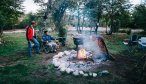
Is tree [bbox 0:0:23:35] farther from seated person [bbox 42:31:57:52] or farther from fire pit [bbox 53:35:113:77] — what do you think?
fire pit [bbox 53:35:113:77]

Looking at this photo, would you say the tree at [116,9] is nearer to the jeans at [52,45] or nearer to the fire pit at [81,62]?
the jeans at [52,45]

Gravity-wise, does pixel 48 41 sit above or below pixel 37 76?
above

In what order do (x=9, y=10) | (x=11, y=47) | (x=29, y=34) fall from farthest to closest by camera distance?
(x=9, y=10)
(x=11, y=47)
(x=29, y=34)

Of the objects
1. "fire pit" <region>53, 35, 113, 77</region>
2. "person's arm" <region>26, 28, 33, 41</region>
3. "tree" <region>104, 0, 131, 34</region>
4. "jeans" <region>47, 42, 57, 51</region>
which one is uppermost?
"tree" <region>104, 0, 131, 34</region>

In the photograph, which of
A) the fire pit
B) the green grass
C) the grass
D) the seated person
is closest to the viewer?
the grass

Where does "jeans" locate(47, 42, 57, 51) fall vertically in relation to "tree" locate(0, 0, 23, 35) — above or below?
below

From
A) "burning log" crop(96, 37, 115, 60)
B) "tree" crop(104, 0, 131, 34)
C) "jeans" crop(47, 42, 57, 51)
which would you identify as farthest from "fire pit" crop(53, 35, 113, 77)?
"tree" crop(104, 0, 131, 34)

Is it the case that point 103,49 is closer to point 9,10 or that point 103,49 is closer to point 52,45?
point 52,45

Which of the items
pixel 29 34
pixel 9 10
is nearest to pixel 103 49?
pixel 29 34

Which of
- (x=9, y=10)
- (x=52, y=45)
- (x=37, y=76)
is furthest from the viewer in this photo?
→ (x=9, y=10)

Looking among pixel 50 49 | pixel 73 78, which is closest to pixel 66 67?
pixel 73 78

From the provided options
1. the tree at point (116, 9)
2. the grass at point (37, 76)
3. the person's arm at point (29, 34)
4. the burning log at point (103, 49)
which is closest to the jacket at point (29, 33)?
the person's arm at point (29, 34)

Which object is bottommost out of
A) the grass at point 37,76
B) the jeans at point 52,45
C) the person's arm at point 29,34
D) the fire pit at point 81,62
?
the grass at point 37,76

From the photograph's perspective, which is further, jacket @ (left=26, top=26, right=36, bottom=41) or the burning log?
jacket @ (left=26, top=26, right=36, bottom=41)
